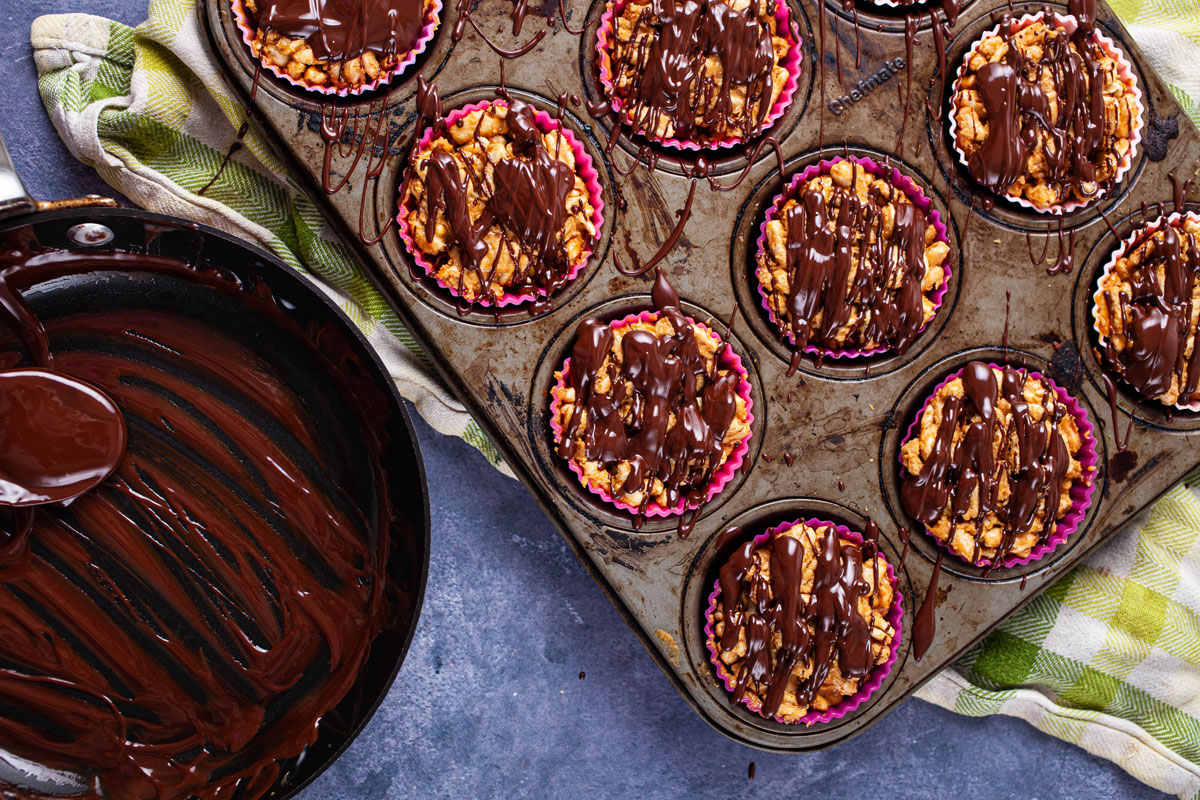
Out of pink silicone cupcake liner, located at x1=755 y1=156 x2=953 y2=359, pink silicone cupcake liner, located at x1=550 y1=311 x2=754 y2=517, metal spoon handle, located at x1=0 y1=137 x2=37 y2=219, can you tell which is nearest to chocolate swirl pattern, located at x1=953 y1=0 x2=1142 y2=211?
pink silicone cupcake liner, located at x1=755 y1=156 x2=953 y2=359

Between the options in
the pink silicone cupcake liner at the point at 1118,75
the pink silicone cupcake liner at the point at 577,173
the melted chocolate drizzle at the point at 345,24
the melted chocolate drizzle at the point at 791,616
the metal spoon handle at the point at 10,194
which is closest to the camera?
the metal spoon handle at the point at 10,194

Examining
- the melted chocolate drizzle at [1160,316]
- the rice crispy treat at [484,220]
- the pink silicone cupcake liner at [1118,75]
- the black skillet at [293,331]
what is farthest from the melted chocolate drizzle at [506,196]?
the melted chocolate drizzle at [1160,316]

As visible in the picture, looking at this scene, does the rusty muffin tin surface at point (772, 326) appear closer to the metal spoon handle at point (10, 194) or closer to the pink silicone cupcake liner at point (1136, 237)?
the pink silicone cupcake liner at point (1136, 237)

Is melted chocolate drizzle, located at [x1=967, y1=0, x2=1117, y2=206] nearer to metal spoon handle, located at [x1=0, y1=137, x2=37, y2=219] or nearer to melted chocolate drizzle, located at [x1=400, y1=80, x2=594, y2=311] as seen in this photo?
melted chocolate drizzle, located at [x1=400, y1=80, x2=594, y2=311]

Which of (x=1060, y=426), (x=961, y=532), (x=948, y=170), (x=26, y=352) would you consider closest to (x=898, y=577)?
(x=961, y=532)

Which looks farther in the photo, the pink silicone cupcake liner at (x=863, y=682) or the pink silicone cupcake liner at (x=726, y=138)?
the pink silicone cupcake liner at (x=863, y=682)

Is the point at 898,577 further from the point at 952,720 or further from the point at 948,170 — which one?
the point at 948,170

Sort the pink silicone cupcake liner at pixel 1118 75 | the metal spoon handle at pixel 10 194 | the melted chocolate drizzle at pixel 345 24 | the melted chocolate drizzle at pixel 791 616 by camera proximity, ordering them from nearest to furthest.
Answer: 1. the metal spoon handle at pixel 10 194
2. the melted chocolate drizzle at pixel 345 24
3. the melted chocolate drizzle at pixel 791 616
4. the pink silicone cupcake liner at pixel 1118 75
